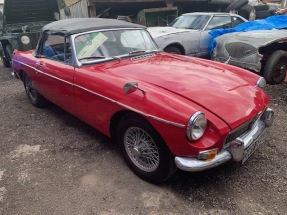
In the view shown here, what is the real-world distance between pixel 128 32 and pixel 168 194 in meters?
2.29

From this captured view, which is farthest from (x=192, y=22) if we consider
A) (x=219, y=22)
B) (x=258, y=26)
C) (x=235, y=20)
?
(x=258, y=26)

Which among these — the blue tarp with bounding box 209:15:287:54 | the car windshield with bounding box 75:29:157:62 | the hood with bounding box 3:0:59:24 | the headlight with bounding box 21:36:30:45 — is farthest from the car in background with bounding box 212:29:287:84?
the hood with bounding box 3:0:59:24

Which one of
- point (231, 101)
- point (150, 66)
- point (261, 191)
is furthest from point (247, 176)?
point (150, 66)

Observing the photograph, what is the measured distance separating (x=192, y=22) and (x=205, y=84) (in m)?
5.35

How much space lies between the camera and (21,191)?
107 inches

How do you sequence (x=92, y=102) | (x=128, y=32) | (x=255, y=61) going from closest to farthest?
(x=92, y=102)
(x=128, y=32)
(x=255, y=61)

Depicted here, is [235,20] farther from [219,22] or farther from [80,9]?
[80,9]

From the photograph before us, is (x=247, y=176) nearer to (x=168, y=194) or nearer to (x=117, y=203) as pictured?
(x=168, y=194)

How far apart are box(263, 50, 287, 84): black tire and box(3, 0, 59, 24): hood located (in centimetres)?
679

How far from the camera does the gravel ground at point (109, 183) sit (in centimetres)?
246

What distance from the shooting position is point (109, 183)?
279 cm

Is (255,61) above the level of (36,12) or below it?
below

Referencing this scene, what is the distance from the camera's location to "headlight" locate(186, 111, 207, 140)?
219 cm

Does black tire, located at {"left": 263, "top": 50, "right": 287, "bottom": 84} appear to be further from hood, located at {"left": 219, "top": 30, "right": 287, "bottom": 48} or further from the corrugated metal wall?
the corrugated metal wall
